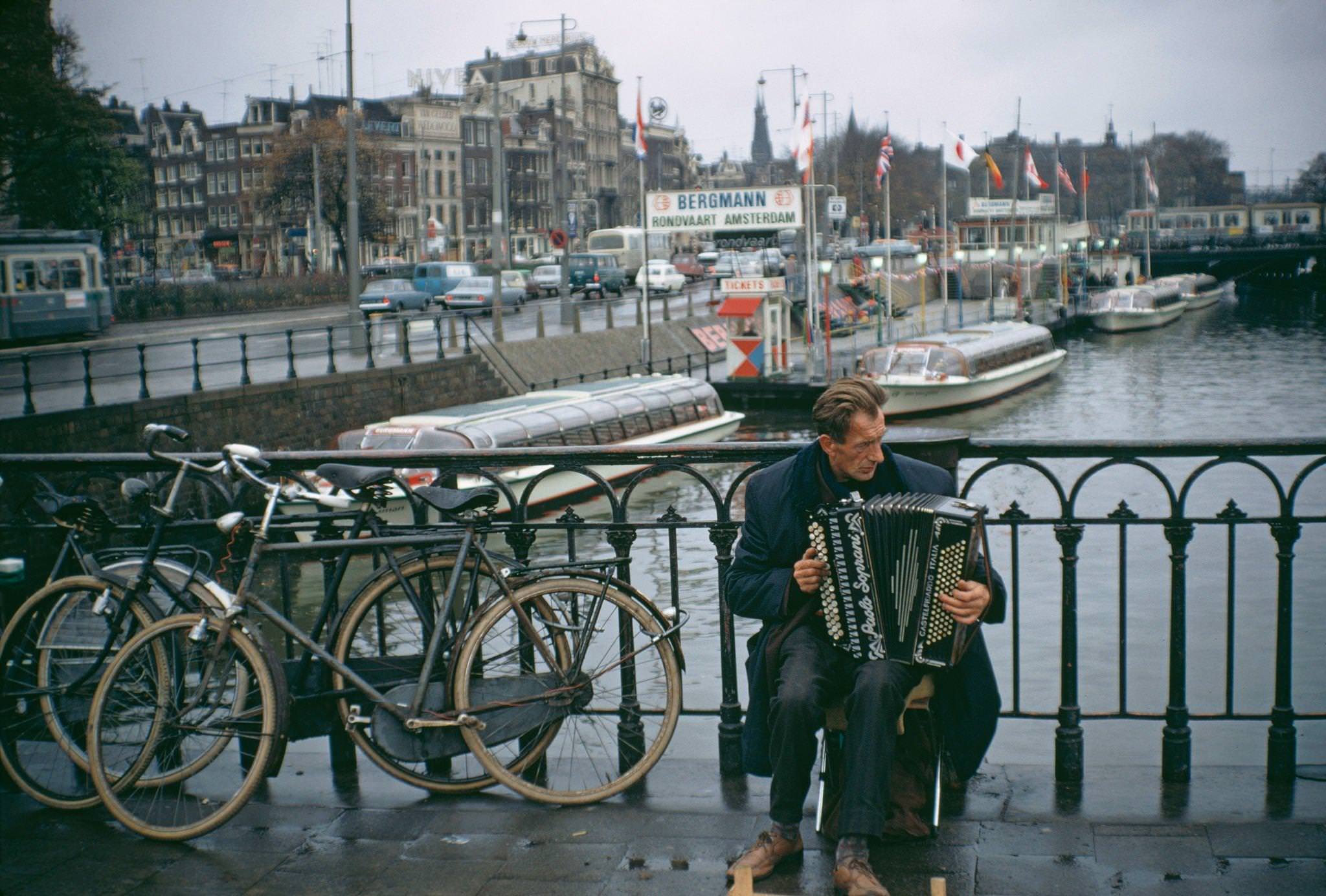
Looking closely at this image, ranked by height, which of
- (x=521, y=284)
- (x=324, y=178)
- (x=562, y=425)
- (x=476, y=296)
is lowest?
(x=562, y=425)

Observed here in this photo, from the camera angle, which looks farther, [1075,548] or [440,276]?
[440,276]

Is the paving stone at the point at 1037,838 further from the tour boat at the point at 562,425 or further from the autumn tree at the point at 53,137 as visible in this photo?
the autumn tree at the point at 53,137

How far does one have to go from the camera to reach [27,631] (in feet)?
14.2

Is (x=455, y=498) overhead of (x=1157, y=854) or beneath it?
overhead

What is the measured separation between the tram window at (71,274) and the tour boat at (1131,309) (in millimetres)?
47831

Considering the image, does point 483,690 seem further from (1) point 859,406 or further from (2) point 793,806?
(1) point 859,406

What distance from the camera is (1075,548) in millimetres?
4332

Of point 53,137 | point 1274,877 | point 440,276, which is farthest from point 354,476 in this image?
point 440,276

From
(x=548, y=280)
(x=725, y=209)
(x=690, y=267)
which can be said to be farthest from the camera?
(x=690, y=267)

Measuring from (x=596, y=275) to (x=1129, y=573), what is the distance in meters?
41.6

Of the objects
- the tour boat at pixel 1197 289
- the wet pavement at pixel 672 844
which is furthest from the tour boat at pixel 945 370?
the tour boat at pixel 1197 289

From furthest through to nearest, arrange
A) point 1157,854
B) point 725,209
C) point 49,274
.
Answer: point 725,209 → point 49,274 → point 1157,854

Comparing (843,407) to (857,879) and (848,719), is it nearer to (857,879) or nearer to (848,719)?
(848,719)

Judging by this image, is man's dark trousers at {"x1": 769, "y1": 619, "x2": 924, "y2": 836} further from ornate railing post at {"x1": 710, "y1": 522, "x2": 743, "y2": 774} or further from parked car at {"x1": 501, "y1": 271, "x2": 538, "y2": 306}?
parked car at {"x1": 501, "y1": 271, "x2": 538, "y2": 306}
